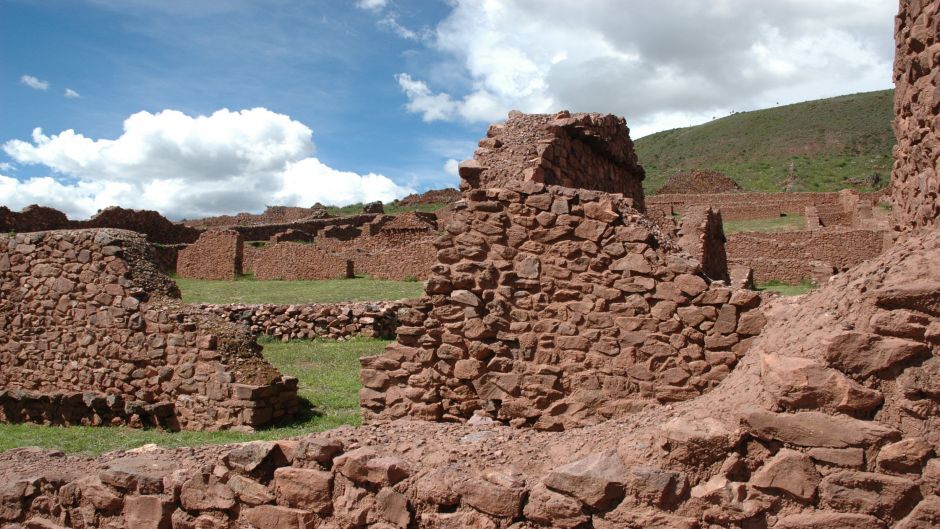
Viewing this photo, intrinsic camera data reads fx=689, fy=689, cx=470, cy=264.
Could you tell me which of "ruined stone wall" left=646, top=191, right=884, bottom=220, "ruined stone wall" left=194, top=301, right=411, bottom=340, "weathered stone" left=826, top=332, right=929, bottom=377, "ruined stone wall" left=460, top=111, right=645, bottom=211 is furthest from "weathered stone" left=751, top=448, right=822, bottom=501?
"ruined stone wall" left=646, top=191, right=884, bottom=220

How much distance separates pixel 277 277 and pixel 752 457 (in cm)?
2658

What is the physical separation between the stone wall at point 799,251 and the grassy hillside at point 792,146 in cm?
2166

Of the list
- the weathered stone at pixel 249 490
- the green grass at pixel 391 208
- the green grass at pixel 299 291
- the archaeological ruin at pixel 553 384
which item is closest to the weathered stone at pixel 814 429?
the archaeological ruin at pixel 553 384

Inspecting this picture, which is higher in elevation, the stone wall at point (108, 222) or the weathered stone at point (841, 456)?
the stone wall at point (108, 222)

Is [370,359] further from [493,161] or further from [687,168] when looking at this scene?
[687,168]

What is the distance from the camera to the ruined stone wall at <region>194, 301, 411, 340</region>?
1691cm

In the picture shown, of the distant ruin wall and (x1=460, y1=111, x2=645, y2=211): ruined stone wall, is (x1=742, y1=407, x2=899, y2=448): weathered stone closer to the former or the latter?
the distant ruin wall

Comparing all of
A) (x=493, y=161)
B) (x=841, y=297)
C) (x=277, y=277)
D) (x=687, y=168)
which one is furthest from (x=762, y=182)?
(x=841, y=297)

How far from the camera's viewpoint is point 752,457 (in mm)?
3377

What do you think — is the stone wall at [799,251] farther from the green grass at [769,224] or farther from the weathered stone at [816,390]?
the weathered stone at [816,390]

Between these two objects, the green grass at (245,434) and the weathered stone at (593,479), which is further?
the green grass at (245,434)

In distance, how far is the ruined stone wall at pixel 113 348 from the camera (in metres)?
9.50

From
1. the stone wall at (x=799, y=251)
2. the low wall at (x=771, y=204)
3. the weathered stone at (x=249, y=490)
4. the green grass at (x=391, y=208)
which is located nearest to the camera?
the weathered stone at (x=249, y=490)

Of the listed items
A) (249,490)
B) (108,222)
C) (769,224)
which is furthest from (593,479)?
(108,222)
